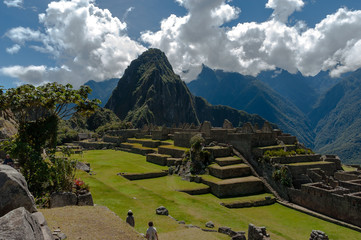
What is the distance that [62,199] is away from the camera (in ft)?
40.0

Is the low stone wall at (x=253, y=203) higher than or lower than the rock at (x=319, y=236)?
lower

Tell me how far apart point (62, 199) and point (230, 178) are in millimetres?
18568

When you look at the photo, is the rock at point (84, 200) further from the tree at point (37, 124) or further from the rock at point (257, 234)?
the rock at point (257, 234)

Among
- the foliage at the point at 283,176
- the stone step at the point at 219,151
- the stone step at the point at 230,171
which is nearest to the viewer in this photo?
the foliage at the point at 283,176

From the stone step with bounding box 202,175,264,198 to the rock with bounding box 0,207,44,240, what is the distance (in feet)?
69.2

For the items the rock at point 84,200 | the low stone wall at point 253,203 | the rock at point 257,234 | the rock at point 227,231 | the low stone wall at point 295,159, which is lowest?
the low stone wall at point 253,203

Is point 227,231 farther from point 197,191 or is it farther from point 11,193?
point 11,193

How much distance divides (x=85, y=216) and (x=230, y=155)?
76.9 ft

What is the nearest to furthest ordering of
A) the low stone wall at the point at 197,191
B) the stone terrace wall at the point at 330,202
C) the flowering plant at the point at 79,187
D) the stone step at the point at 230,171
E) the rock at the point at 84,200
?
1. the rock at the point at 84,200
2. the flowering plant at the point at 79,187
3. the stone terrace wall at the point at 330,202
4. the low stone wall at the point at 197,191
5. the stone step at the point at 230,171

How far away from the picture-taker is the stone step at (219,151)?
3080 cm

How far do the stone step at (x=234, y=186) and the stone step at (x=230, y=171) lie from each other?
74 cm

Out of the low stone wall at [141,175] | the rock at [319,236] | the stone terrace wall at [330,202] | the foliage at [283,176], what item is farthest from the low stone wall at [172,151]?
the rock at [319,236]

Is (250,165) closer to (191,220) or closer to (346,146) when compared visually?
(191,220)

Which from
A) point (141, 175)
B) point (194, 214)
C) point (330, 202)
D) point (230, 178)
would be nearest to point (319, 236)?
point (194, 214)
